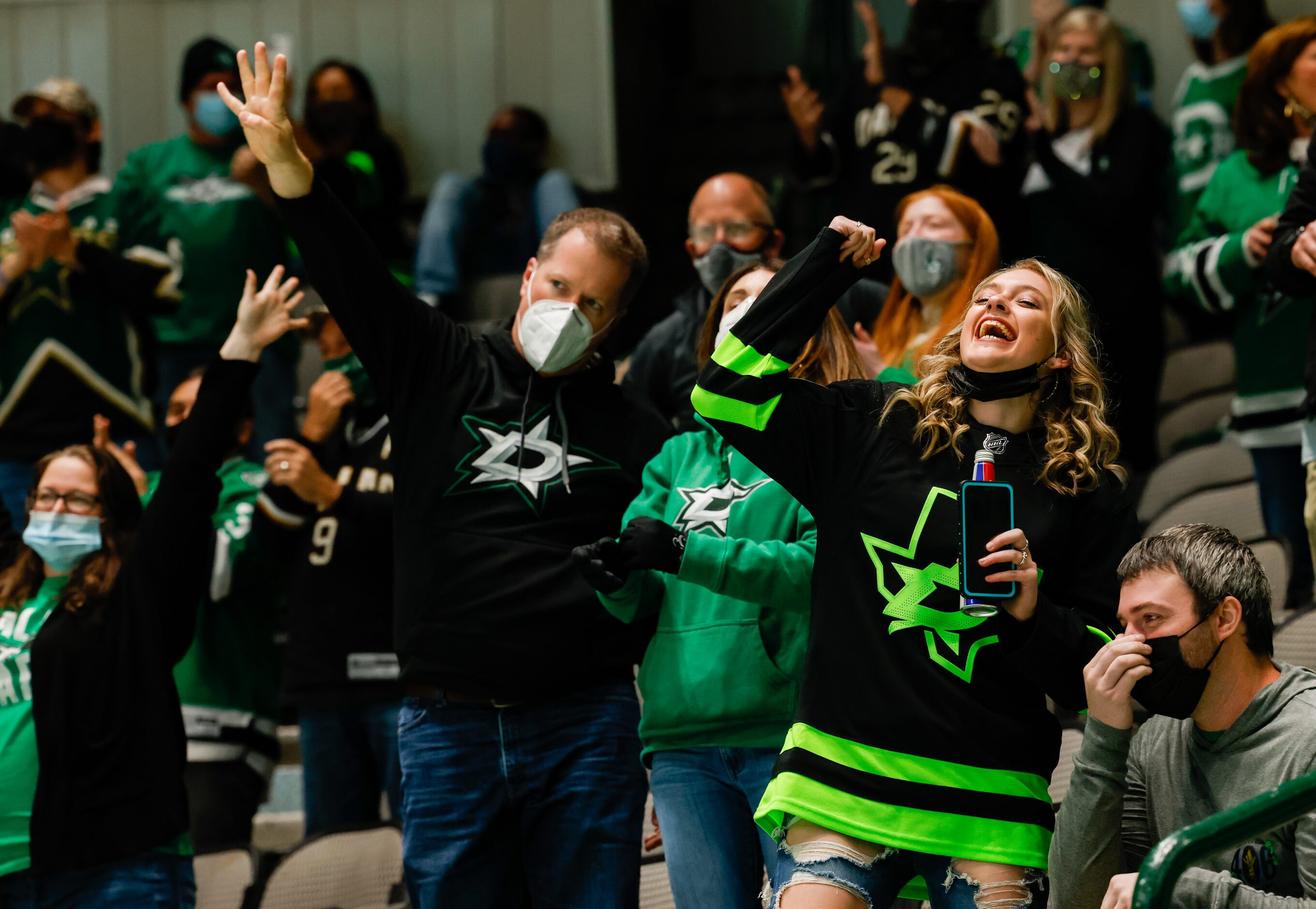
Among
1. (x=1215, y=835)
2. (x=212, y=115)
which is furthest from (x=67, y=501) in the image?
(x=212, y=115)

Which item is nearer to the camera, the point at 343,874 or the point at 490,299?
the point at 343,874

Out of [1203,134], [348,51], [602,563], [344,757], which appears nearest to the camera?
[602,563]

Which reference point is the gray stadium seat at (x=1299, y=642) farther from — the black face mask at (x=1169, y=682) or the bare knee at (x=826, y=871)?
the bare knee at (x=826, y=871)

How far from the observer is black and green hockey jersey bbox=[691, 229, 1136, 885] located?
2.43m

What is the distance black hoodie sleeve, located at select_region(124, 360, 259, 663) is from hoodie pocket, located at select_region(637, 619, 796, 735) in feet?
4.63

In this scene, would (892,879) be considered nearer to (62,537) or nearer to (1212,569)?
(1212,569)

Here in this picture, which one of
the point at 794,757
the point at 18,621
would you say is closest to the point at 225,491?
the point at 18,621

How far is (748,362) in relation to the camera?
2621 millimetres

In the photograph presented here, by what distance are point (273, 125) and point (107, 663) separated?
1484 millimetres

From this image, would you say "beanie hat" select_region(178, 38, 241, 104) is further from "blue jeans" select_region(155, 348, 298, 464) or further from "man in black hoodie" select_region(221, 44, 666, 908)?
"man in black hoodie" select_region(221, 44, 666, 908)

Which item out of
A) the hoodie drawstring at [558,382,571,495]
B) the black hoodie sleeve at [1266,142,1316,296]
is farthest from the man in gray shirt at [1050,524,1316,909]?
the black hoodie sleeve at [1266,142,1316,296]

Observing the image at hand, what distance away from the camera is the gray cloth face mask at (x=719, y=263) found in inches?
166

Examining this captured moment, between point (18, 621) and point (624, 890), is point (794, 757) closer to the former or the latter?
point (624, 890)

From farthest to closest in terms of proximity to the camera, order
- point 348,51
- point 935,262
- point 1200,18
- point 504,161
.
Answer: point 348,51
point 504,161
point 1200,18
point 935,262
